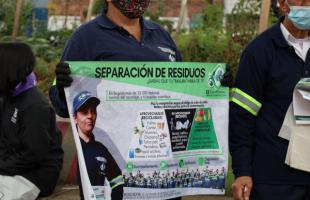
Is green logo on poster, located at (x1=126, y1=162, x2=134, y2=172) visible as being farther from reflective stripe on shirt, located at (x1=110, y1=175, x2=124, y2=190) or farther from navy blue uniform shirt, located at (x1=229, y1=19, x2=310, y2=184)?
navy blue uniform shirt, located at (x1=229, y1=19, x2=310, y2=184)

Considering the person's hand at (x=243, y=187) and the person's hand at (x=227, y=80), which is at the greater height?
the person's hand at (x=227, y=80)

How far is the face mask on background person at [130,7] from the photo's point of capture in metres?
3.51

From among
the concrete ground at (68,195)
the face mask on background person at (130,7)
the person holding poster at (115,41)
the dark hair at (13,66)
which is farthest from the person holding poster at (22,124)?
the face mask on background person at (130,7)

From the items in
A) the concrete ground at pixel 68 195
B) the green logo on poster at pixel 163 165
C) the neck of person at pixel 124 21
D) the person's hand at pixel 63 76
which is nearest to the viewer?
the person's hand at pixel 63 76

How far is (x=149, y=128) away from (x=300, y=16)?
970 mm

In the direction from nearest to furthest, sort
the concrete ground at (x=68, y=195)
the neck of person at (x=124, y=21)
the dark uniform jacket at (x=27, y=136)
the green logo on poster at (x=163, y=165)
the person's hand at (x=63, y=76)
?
the person's hand at (x=63, y=76)
the green logo on poster at (x=163, y=165)
the neck of person at (x=124, y=21)
the dark uniform jacket at (x=27, y=136)
the concrete ground at (x=68, y=195)

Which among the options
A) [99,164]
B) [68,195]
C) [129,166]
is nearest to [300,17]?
[129,166]

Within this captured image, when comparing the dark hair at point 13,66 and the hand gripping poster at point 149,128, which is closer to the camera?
the hand gripping poster at point 149,128

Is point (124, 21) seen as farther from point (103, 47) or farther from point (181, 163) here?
point (181, 163)

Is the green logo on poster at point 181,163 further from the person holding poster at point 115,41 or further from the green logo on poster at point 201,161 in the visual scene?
the person holding poster at point 115,41

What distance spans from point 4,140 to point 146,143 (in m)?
2.19

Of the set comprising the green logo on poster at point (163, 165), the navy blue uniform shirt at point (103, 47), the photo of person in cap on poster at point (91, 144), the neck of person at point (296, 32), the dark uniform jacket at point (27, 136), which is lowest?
the dark uniform jacket at point (27, 136)

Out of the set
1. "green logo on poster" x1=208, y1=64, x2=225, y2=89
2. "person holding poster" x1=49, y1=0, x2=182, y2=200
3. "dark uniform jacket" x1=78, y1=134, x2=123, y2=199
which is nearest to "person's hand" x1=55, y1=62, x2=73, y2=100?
"person holding poster" x1=49, y1=0, x2=182, y2=200

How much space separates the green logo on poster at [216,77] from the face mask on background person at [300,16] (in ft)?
1.61
